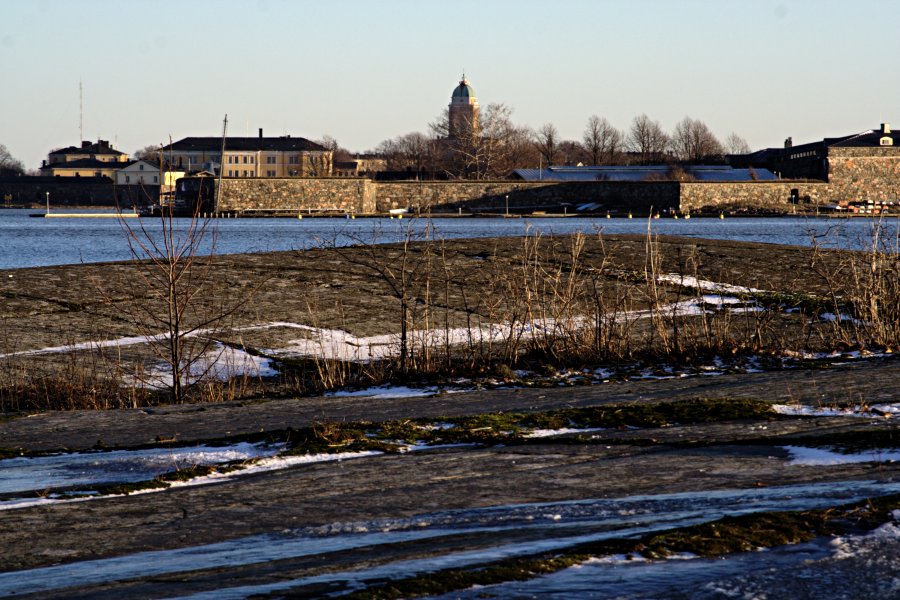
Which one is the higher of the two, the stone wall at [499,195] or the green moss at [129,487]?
the stone wall at [499,195]

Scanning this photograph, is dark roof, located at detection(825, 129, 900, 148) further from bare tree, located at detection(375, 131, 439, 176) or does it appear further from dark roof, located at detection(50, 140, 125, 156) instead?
dark roof, located at detection(50, 140, 125, 156)

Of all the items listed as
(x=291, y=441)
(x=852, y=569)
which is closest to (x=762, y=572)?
(x=852, y=569)

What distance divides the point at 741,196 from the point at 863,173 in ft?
43.1

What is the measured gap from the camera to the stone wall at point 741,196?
9706 centimetres

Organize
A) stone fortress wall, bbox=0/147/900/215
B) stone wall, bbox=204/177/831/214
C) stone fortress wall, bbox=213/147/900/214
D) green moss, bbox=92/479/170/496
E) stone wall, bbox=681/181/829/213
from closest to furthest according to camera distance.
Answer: green moss, bbox=92/479/170/496 < stone wall, bbox=681/181/829/213 < stone fortress wall, bbox=0/147/900/215 < stone fortress wall, bbox=213/147/900/214 < stone wall, bbox=204/177/831/214

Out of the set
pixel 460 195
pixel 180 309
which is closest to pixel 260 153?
pixel 460 195

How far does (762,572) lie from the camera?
3.62 meters

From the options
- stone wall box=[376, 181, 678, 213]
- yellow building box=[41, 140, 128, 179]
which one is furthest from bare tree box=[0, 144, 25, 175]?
stone wall box=[376, 181, 678, 213]

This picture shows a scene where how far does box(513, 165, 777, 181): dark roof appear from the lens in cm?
10331

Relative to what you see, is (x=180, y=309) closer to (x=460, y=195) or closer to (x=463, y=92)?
(x=460, y=195)

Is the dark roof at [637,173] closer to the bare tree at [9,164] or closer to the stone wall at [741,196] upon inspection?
the stone wall at [741,196]

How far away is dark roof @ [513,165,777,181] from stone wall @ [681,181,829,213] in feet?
9.34

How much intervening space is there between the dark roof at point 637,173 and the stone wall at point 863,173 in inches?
225

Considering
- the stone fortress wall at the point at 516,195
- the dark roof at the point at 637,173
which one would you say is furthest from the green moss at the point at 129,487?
the dark roof at the point at 637,173
